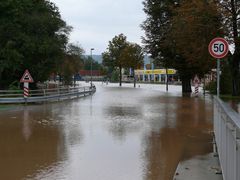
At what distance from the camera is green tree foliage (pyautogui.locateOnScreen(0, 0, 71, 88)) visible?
109 feet

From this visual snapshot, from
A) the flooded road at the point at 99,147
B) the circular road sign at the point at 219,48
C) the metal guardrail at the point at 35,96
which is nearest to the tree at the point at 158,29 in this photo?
the metal guardrail at the point at 35,96

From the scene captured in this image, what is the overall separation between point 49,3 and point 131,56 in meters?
49.9

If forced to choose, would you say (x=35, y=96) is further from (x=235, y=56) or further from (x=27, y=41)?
(x=235, y=56)

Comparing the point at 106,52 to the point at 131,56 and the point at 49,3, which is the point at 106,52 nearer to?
the point at 131,56

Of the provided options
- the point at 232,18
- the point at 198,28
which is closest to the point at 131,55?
the point at 198,28

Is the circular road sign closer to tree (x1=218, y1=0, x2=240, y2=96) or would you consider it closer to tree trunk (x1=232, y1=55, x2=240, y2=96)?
tree (x1=218, y1=0, x2=240, y2=96)

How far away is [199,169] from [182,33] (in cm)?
2734

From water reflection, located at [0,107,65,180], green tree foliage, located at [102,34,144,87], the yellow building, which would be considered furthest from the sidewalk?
the yellow building

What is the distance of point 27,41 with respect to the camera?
33406 mm

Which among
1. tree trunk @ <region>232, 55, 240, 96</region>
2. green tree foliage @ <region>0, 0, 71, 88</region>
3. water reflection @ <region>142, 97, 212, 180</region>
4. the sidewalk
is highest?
green tree foliage @ <region>0, 0, 71, 88</region>

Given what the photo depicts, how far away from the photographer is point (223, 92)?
43.5 m

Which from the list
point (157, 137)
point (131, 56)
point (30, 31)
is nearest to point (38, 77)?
point (30, 31)

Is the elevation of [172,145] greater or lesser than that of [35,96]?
lesser

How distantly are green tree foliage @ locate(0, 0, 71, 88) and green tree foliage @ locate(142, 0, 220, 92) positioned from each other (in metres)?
10.7
